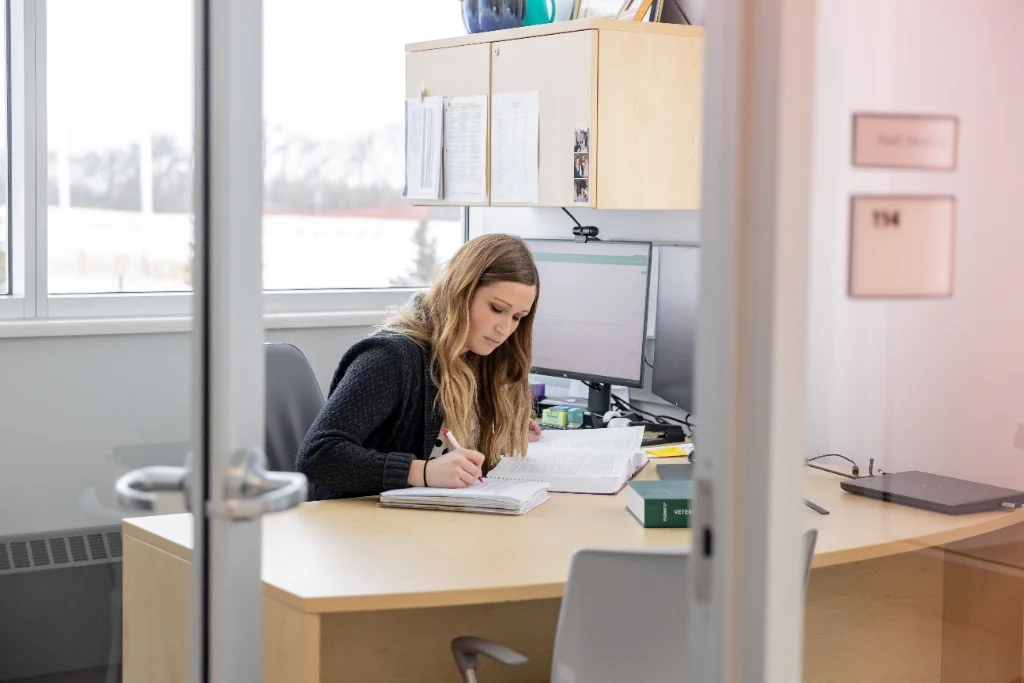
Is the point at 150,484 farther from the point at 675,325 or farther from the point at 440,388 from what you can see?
the point at 675,325

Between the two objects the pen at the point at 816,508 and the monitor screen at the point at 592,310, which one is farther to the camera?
the monitor screen at the point at 592,310

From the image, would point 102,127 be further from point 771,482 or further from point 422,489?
point 771,482

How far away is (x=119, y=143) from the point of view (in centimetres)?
176

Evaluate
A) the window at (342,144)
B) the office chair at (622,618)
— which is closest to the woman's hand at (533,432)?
the office chair at (622,618)

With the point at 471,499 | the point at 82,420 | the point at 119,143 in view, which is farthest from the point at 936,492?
the point at 82,420

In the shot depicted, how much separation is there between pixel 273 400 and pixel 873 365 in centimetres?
157

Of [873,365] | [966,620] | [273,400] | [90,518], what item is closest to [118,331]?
[90,518]

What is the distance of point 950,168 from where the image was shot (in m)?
1.28

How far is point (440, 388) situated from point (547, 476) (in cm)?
30

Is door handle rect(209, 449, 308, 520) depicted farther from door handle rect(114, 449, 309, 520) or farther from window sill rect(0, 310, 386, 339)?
window sill rect(0, 310, 386, 339)

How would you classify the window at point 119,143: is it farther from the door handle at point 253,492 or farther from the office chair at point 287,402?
the office chair at point 287,402

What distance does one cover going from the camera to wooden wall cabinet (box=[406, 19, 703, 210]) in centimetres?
292

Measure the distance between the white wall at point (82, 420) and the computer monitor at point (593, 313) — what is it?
4.16ft

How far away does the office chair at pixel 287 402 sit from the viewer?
260 centimetres
